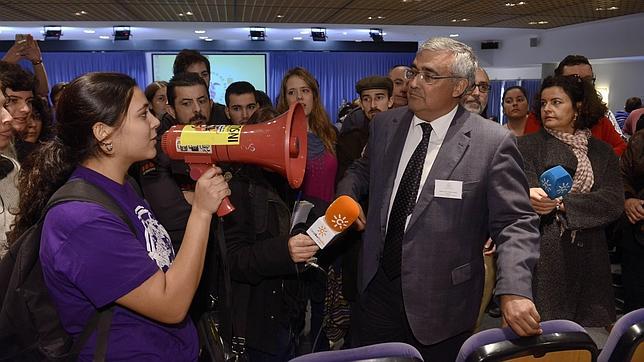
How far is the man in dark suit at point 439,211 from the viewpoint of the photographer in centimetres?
184

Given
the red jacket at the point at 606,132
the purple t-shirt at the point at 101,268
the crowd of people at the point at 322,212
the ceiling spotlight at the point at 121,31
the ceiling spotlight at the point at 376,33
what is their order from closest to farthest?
1. the purple t-shirt at the point at 101,268
2. the crowd of people at the point at 322,212
3. the red jacket at the point at 606,132
4. the ceiling spotlight at the point at 121,31
5. the ceiling spotlight at the point at 376,33

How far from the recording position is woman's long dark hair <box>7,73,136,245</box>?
1.37m

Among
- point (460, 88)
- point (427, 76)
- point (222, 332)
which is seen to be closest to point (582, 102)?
point (460, 88)

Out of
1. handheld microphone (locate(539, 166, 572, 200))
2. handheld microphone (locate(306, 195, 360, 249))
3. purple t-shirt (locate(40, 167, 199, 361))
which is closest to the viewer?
purple t-shirt (locate(40, 167, 199, 361))

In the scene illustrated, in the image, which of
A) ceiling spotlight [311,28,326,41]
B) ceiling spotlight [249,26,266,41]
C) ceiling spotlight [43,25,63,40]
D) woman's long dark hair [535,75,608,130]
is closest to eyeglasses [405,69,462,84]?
woman's long dark hair [535,75,608,130]

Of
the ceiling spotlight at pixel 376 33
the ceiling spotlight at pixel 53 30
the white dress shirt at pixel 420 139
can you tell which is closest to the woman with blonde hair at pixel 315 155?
the white dress shirt at pixel 420 139

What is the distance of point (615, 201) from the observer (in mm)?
2664

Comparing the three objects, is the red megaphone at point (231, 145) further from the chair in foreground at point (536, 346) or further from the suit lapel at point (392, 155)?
the chair in foreground at point (536, 346)

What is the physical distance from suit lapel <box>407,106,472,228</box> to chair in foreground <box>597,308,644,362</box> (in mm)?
707

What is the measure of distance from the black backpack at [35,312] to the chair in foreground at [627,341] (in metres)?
1.43

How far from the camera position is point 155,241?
1.48m

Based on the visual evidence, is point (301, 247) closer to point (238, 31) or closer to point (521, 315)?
point (521, 315)

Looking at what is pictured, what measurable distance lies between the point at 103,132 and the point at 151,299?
47 cm

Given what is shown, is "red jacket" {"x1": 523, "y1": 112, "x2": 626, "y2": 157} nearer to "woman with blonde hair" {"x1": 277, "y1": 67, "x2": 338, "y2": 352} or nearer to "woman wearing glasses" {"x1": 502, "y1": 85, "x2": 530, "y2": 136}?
"woman wearing glasses" {"x1": 502, "y1": 85, "x2": 530, "y2": 136}
